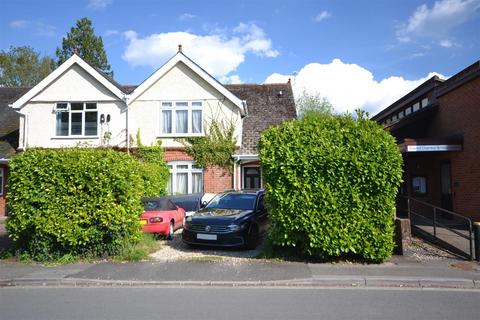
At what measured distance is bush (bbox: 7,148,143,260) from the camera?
8.73 m

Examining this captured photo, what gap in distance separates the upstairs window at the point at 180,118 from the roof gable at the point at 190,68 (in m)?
1.23

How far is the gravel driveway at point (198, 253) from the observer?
9.17 meters

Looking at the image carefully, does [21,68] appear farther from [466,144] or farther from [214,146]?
[466,144]

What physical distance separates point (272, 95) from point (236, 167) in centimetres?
719

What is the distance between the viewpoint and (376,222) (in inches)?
331

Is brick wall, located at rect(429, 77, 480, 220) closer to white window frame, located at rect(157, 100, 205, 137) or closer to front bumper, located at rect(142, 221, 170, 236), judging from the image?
front bumper, located at rect(142, 221, 170, 236)

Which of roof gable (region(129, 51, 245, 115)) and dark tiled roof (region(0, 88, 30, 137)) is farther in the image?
dark tiled roof (region(0, 88, 30, 137))

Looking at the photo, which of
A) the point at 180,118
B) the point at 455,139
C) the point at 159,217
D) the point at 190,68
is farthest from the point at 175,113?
the point at 455,139

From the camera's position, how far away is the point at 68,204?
8750 millimetres

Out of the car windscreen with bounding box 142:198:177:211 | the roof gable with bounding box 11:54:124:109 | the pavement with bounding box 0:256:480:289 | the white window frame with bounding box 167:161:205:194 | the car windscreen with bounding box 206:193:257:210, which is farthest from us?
the roof gable with bounding box 11:54:124:109

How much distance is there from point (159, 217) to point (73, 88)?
37.6 feet

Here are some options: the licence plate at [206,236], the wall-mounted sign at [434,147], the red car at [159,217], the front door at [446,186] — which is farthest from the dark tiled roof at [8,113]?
the front door at [446,186]

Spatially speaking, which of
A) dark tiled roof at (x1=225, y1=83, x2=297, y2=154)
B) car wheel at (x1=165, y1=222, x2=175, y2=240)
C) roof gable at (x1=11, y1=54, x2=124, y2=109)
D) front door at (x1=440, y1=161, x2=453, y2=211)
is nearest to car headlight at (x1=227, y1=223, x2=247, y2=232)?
car wheel at (x1=165, y1=222, x2=175, y2=240)

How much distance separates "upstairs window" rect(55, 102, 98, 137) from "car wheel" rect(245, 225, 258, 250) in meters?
12.1
